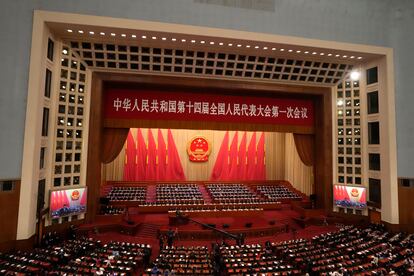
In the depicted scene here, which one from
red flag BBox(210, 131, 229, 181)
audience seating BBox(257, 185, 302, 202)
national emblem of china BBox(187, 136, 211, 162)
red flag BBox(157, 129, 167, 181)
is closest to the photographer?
audience seating BBox(257, 185, 302, 202)

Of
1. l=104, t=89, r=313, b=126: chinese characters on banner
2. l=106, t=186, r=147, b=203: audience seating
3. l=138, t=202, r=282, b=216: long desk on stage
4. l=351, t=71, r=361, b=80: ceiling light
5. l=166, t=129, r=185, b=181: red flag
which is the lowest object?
l=138, t=202, r=282, b=216: long desk on stage

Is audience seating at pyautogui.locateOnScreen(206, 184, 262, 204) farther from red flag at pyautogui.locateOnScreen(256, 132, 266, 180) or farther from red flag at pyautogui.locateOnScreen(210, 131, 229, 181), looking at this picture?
red flag at pyautogui.locateOnScreen(256, 132, 266, 180)

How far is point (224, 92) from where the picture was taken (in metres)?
16.4

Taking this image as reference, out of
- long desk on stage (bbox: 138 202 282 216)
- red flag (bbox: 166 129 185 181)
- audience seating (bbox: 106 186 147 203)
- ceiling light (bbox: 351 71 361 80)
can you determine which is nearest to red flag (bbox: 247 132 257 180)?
red flag (bbox: 166 129 185 181)

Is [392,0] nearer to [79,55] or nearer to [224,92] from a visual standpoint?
[224,92]

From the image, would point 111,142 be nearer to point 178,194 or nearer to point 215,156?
point 178,194

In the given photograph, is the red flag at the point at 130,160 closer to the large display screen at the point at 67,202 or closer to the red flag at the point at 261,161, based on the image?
the large display screen at the point at 67,202

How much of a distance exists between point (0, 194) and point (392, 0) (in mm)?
21316

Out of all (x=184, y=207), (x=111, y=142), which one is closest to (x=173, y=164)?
(x=184, y=207)

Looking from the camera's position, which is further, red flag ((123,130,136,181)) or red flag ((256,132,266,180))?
red flag ((256,132,266,180))

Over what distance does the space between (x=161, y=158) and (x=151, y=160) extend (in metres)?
0.85

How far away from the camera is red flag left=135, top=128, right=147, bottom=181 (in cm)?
2212

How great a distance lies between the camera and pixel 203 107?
637 inches

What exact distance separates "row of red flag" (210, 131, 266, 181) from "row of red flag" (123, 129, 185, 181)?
3523 millimetres
